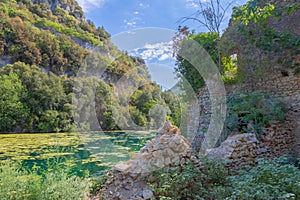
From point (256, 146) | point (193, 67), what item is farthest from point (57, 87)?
point (256, 146)

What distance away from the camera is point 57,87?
60.3 ft

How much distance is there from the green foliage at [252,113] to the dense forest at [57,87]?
522 cm

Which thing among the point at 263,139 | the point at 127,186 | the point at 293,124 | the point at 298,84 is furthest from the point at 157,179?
the point at 298,84

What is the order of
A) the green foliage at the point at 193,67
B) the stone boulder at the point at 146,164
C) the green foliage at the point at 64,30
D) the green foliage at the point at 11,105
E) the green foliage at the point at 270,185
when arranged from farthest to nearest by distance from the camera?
the green foliage at the point at 64,30 → the green foliage at the point at 11,105 → the green foliage at the point at 193,67 → the stone boulder at the point at 146,164 → the green foliage at the point at 270,185

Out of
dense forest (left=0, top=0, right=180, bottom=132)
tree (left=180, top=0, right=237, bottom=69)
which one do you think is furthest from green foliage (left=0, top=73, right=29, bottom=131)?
tree (left=180, top=0, right=237, bottom=69)

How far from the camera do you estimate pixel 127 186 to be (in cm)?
271

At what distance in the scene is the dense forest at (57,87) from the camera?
14.2 m

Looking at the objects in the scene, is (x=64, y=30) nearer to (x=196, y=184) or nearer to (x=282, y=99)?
(x=282, y=99)

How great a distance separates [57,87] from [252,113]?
700 inches

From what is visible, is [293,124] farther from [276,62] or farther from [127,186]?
[127,186]

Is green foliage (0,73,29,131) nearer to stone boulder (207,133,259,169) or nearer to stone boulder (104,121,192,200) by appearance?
stone boulder (104,121,192,200)

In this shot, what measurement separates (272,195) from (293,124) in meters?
2.79

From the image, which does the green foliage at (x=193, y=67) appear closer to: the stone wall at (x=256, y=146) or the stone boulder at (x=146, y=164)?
the stone wall at (x=256, y=146)

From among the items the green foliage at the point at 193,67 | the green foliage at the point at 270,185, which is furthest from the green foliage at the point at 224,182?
the green foliage at the point at 193,67
